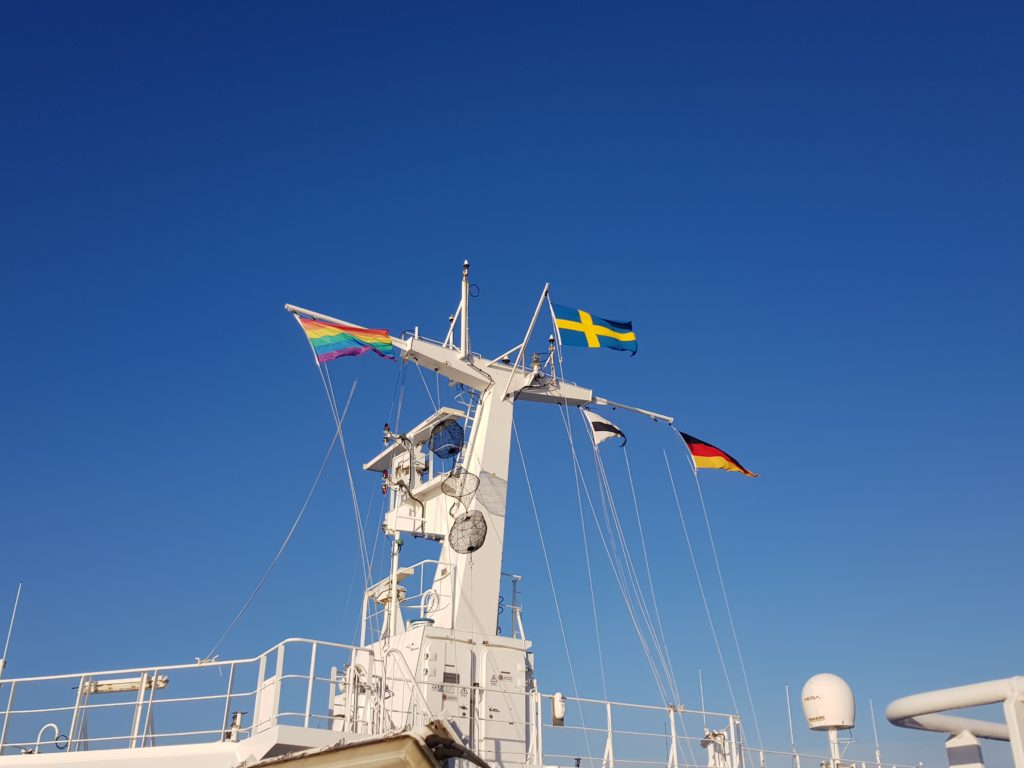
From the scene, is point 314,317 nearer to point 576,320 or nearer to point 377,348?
point 377,348

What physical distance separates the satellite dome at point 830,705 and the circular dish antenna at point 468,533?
688 centimetres

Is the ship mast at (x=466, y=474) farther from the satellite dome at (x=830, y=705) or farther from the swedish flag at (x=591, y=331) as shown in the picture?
the satellite dome at (x=830, y=705)

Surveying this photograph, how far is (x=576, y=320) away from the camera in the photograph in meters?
23.4

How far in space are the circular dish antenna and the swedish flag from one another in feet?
18.6

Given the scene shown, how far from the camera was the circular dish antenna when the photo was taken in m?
19.0

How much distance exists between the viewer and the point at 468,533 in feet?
62.6

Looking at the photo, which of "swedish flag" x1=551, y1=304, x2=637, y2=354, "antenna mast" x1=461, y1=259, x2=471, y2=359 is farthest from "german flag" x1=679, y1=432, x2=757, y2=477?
"antenna mast" x1=461, y1=259, x2=471, y2=359

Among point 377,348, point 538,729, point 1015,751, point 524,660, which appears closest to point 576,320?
point 377,348

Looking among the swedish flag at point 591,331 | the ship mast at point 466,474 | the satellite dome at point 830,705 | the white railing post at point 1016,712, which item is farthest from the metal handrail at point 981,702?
the swedish flag at point 591,331

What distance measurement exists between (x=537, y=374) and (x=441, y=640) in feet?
22.5

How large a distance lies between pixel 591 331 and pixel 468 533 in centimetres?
689

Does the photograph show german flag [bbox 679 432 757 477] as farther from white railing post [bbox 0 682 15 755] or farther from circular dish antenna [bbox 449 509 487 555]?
white railing post [bbox 0 682 15 755]

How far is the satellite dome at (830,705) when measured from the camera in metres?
15.7

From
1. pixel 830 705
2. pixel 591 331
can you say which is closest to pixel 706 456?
pixel 591 331
